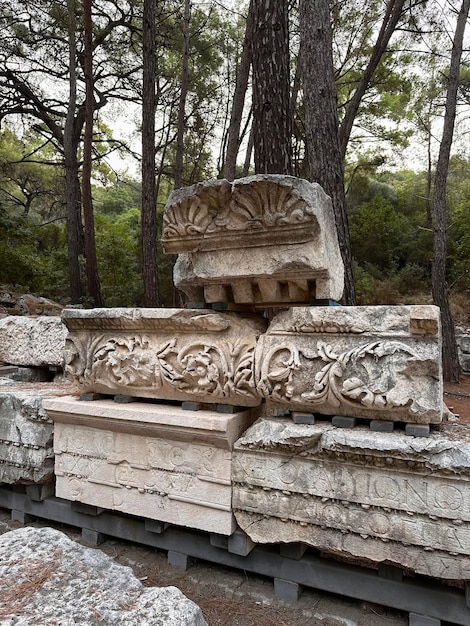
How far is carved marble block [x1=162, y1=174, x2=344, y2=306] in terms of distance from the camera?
2.18 metres

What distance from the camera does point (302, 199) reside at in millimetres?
2137

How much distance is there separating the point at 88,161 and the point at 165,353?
A: 23.2ft

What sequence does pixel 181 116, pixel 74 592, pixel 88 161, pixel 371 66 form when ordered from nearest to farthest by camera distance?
pixel 74 592 → pixel 371 66 → pixel 88 161 → pixel 181 116

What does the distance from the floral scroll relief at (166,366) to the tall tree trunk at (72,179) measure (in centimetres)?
697

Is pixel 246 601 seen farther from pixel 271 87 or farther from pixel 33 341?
pixel 271 87

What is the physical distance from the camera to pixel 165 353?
250 centimetres

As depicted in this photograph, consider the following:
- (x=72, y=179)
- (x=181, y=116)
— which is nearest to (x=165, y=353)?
(x=181, y=116)

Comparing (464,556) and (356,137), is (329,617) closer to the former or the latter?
(464,556)

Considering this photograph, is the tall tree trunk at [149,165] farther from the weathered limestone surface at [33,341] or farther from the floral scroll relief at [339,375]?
the floral scroll relief at [339,375]

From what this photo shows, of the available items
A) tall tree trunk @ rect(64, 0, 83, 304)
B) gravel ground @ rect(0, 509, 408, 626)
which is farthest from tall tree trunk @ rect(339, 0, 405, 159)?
tall tree trunk @ rect(64, 0, 83, 304)

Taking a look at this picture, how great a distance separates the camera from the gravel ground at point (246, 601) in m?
2.04

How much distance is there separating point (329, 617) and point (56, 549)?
1251 millimetres

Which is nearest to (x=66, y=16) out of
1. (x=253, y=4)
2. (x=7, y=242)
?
(x=7, y=242)

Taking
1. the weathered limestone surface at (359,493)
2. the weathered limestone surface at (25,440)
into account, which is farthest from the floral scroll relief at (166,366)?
the weathered limestone surface at (25,440)
